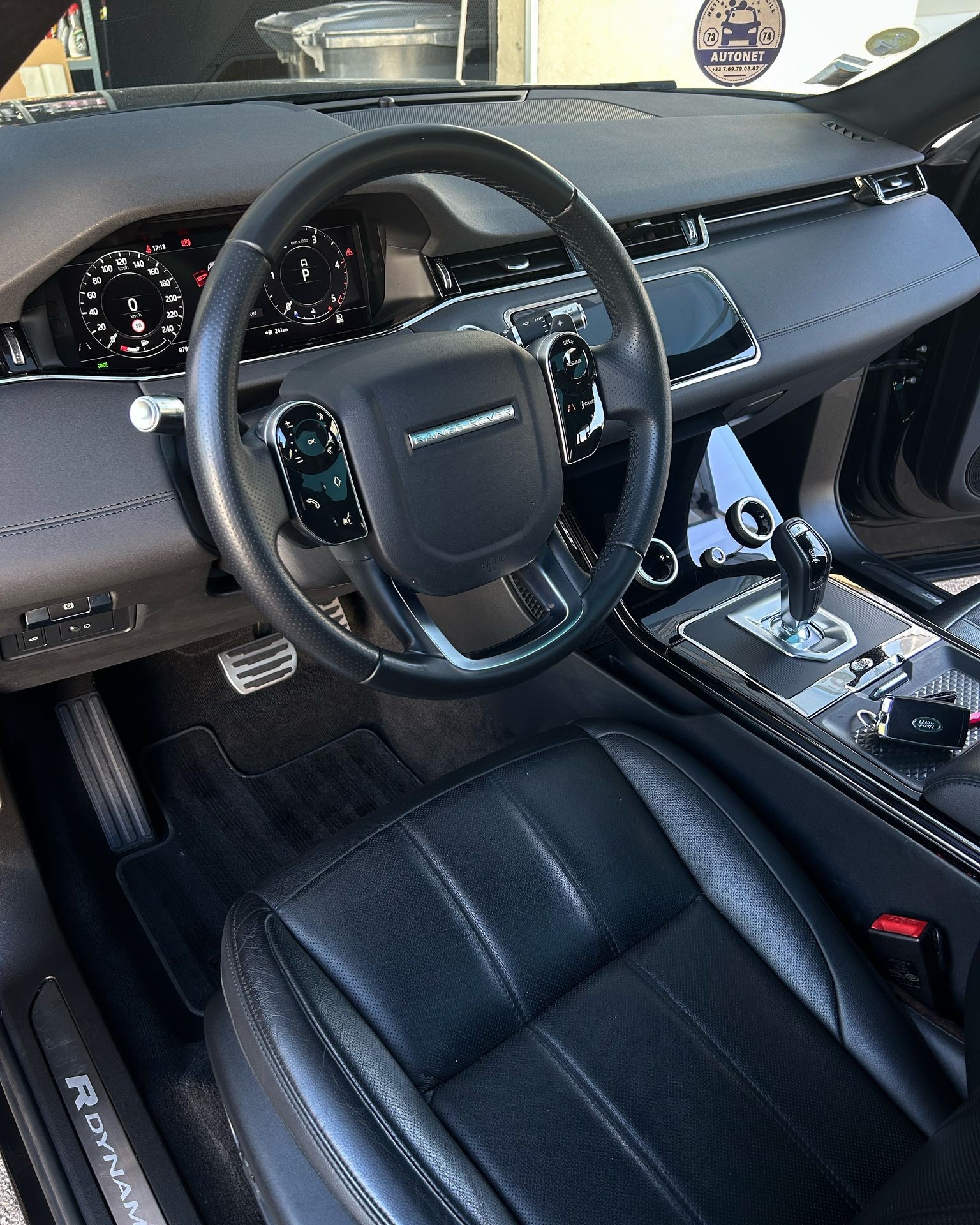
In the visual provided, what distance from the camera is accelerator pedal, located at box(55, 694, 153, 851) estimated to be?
1.62 m

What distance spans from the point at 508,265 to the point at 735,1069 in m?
0.96

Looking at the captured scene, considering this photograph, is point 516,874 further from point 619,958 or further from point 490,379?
point 490,379

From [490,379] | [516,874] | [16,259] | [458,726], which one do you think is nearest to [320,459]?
[490,379]

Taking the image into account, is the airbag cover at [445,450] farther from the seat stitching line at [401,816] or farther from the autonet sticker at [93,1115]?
the autonet sticker at [93,1115]

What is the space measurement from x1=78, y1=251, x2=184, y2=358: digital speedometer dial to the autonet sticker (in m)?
0.85

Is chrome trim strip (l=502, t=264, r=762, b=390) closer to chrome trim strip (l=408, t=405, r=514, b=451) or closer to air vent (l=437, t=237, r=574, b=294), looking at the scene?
air vent (l=437, t=237, r=574, b=294)

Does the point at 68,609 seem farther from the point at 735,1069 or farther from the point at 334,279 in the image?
the point at 735,1069

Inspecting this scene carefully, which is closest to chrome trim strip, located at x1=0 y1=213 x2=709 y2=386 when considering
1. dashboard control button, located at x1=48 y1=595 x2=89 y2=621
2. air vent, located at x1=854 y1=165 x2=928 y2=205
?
dashboard control button, located at x1=48 y1=595 x2=89 y2=621

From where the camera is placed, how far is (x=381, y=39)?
1.46 m

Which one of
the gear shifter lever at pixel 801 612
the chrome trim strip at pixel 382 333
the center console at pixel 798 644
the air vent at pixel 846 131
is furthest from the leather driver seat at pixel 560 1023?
the air vent at pixel 846 131

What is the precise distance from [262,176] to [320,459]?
15.1 inches

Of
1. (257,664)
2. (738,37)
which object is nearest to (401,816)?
(257,664)

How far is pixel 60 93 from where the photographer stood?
3.87ft

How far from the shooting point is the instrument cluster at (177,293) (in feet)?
3.26
